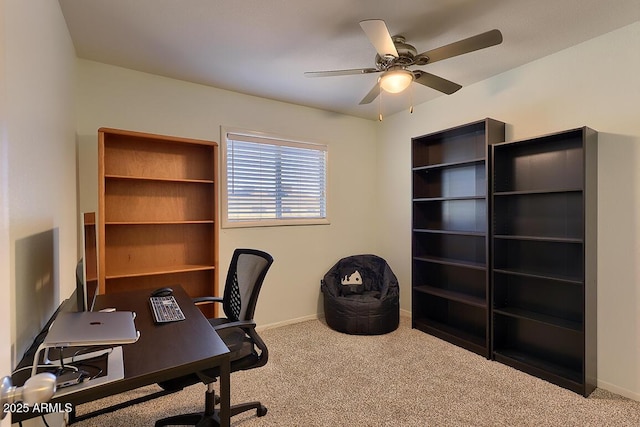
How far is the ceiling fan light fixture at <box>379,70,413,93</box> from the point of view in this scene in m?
2.24

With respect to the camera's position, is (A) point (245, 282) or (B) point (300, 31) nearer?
(A) point (245, 282)

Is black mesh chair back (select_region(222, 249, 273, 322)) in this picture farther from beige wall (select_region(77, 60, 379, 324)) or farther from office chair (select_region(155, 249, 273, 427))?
beige wall (select_region(77, 60, 379, 324))

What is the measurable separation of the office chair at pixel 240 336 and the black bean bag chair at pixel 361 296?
1.44m

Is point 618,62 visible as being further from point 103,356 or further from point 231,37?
point 103,356

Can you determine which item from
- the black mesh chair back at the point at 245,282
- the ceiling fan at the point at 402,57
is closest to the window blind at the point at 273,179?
the black mesh chair back at the point at 245,282

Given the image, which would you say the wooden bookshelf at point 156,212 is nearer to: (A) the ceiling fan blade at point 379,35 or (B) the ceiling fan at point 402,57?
(B) the ceiling fan at point 402,57

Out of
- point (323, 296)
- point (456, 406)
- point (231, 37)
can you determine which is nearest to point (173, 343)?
point (456, 406)

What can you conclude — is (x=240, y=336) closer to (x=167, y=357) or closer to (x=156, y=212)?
(x=167, y=357)

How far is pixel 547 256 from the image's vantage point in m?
2.67

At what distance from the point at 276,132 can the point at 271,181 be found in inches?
21.1

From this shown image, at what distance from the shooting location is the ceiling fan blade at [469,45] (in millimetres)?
1787

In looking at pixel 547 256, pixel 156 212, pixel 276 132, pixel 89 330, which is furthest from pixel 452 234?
pixel 89 330

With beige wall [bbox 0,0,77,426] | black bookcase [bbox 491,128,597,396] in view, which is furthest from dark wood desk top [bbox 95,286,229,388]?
black bookcase [bbox 491,128,597,396]

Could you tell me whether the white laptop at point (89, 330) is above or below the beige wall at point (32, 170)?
below
